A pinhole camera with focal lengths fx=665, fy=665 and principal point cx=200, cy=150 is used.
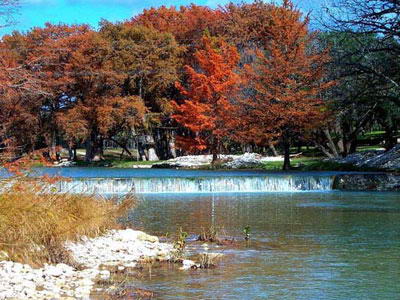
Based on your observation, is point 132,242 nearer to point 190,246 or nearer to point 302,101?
point 190,246

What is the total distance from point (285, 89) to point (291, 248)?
27378 millimetres

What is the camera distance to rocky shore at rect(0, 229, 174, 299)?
8.24 meters

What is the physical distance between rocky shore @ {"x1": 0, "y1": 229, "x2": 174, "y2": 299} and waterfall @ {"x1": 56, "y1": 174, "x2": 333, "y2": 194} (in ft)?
46.9

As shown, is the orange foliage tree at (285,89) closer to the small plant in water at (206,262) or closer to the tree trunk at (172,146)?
the tree trunk at (172,146)

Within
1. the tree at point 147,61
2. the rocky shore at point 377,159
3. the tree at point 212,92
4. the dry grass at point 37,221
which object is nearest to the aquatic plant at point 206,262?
the dry grass at point 37,221

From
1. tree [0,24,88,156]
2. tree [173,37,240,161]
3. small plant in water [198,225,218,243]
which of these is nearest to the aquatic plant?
small plant in water [198,225,218,243]

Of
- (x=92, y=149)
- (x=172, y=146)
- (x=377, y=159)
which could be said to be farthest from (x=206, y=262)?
(x=92, y=149)

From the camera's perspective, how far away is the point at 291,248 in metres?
12.7

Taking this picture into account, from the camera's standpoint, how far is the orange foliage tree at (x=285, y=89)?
127 ft

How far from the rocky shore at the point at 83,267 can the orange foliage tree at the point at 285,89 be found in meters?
26.5

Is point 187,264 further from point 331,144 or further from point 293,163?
point 331,144

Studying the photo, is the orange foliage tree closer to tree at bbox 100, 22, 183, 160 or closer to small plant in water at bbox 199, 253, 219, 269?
tree at bbox 100, 22, 183, 160

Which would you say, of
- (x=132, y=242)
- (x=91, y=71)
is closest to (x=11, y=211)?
(x=132, y=242)

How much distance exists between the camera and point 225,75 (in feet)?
152
